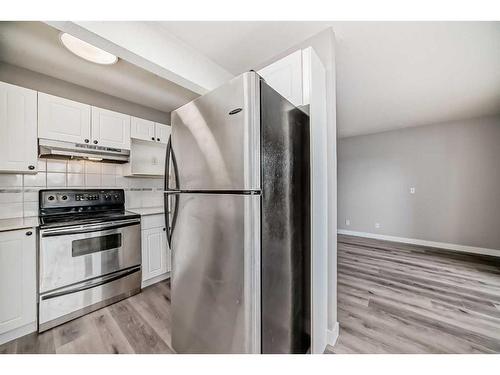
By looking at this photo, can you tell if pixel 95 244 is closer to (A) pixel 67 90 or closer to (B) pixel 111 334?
(B) pixel 111 334

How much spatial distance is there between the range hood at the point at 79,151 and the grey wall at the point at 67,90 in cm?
71

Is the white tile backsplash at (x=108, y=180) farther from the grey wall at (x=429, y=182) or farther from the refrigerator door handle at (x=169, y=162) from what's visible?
the grey wall at (x=429, y=182)

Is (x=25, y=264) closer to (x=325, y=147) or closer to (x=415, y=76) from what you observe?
(x=325, y=147)

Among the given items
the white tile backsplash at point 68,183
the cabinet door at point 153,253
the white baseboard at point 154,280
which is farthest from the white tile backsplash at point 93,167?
the white baseboard at point 154,280

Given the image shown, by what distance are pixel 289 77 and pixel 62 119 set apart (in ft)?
7.32

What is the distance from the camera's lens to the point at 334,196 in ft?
5.27

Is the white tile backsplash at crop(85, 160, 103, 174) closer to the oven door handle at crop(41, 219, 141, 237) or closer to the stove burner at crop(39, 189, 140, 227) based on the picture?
the stove burner at crop(39, 189, 140, 227)

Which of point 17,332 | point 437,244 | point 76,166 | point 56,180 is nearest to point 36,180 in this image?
point 56,180

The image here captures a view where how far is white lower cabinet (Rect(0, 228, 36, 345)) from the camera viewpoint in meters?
1.53

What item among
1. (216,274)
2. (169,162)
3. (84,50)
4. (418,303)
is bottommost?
(418,303)

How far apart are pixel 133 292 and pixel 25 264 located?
960 millimetres

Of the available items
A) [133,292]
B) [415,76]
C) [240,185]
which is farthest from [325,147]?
[133,292]

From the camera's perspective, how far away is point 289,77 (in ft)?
4.51
